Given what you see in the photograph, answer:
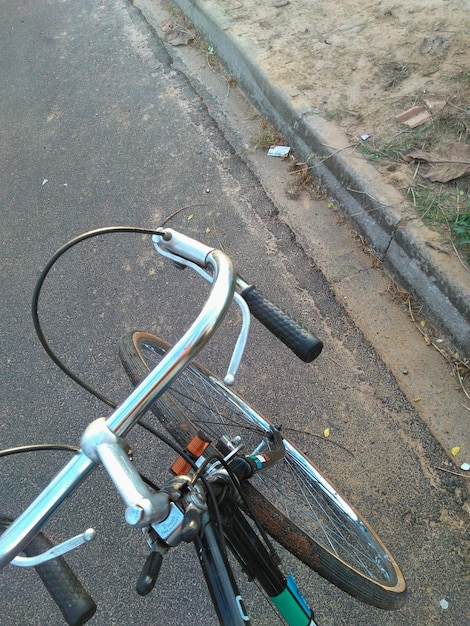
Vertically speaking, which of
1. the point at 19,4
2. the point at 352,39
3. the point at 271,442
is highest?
the point at 19,4

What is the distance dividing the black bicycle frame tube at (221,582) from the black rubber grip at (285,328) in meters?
0.49

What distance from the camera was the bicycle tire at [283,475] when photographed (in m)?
1.85

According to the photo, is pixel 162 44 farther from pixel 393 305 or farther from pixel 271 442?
pixel 271 442

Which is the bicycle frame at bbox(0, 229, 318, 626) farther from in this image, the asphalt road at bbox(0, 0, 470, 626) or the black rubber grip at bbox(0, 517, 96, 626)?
the asphalt road at bbox(0, 0, 470, 626)

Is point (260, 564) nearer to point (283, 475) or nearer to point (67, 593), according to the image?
point (67, 593)

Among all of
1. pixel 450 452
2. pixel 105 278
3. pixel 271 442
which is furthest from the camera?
pixel 105 278

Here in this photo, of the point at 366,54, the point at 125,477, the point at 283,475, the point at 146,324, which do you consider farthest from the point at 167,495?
the point at 366,54

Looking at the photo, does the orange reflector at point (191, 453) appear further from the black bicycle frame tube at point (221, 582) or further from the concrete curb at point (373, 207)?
the concrete curb at point (373, 207)

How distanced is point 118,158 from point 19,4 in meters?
3.88

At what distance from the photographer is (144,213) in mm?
3590

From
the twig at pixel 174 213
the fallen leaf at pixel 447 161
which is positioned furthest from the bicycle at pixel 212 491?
the fallen leaf at pixel 447 161

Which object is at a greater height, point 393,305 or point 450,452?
point 393,305

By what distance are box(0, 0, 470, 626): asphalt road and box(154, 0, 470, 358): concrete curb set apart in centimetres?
40

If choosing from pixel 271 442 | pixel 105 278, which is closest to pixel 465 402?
pixel 271 442
